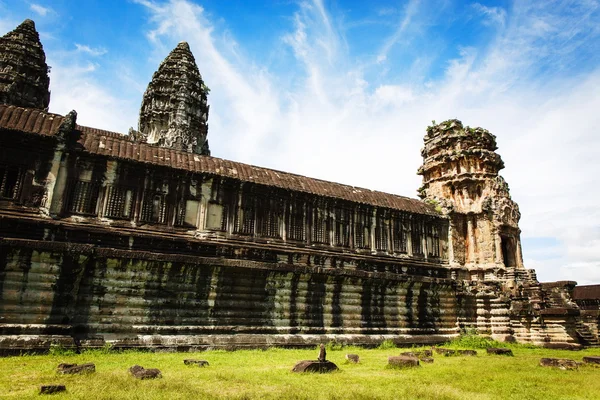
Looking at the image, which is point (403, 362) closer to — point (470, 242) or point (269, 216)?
point (269, 216)

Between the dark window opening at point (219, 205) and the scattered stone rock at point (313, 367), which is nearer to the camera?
the scattered stone rock at point (313, 367)

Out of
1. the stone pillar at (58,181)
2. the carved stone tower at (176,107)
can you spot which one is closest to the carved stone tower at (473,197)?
the stone pillar at (58,181)

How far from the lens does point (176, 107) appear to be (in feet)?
109

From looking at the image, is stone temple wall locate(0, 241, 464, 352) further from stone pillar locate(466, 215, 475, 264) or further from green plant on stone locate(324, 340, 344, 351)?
stone pillar locate(466, 215, 475, 264)

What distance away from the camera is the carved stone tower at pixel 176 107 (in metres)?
32.7

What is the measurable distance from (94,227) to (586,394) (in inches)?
503

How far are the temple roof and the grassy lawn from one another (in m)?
6.42

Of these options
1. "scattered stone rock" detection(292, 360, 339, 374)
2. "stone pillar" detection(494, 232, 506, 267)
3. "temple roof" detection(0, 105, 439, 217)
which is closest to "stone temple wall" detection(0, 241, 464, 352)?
"temple roof" detection(0, 105, 439, 217)

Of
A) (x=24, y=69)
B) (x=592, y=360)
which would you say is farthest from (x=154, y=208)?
(x=24, y=69)

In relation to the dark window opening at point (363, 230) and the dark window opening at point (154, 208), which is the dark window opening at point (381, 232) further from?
the dark window opening at point (154, 208)

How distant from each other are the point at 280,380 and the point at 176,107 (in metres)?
29.0

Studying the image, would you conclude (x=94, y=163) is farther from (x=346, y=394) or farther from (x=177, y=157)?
(x=346, y=394)

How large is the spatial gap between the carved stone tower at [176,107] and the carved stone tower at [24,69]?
823 centimetres

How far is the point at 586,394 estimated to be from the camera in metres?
7.44
